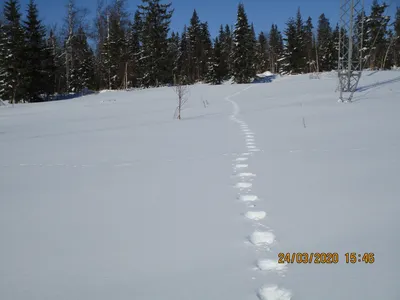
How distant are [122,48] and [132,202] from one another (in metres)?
32.5

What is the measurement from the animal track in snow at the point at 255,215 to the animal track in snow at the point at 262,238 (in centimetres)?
25

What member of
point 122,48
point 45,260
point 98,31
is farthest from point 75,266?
point 98,31

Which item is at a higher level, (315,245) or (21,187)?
A: (21,187)

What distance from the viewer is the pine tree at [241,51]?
1266 inches

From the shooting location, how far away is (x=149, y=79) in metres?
31.1

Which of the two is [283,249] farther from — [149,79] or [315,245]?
[149,79]

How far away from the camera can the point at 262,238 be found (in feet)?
6.86

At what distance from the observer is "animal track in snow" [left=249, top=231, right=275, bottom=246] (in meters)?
2.03

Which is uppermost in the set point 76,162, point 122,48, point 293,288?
point 122,48

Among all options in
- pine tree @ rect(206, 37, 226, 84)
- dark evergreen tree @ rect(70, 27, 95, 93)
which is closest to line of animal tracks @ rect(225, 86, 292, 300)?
dark evergreen tree @ rect(70, 27, 95, 93)

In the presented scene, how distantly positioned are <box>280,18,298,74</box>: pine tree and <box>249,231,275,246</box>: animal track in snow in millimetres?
42384

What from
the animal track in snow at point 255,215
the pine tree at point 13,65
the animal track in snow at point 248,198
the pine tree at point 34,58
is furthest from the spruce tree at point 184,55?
the animal track in snow at point 255,215
